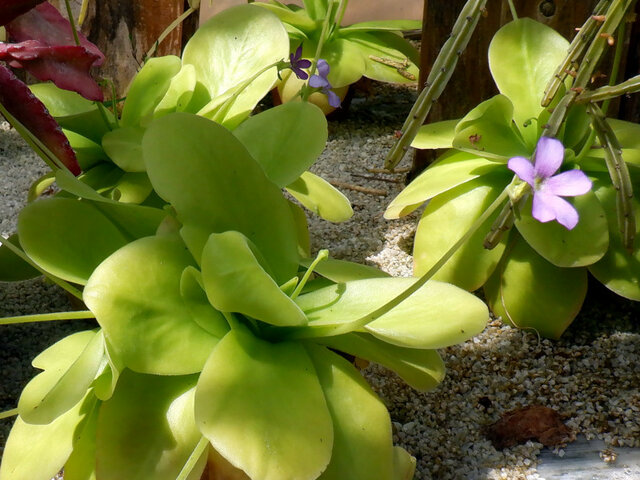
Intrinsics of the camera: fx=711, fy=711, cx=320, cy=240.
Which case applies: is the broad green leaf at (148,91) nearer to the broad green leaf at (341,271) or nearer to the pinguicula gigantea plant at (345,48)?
the broad green leaf at (341,271)

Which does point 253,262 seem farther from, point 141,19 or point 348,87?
point 348,87

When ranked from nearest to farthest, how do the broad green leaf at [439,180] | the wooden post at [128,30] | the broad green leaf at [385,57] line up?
the broad green leaf at [439,180] < the wooden post at [128,30] < the broad green leaf at [385,57]

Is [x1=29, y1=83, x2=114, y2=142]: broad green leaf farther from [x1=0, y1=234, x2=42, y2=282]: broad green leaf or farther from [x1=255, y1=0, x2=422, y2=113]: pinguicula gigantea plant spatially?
[x1=255, y1=0, x2=422, y2=113]: pinguicula gigantea plant

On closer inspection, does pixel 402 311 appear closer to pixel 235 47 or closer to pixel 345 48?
pixel 235 47

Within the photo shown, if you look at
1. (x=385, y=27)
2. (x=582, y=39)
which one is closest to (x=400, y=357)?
(x=582, y=39)

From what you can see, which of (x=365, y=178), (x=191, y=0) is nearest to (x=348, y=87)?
(x=365, y=178)

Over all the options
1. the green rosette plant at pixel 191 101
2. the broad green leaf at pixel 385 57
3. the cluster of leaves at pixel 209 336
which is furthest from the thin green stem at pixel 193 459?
the broad green leaf at pixel 385 57

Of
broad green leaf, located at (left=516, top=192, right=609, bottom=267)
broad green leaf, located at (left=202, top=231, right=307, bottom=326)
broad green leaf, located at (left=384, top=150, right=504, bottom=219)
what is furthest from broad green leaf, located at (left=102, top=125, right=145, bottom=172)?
broad green leaf, located at (left=516, top=192, right=609, bottom=267)
